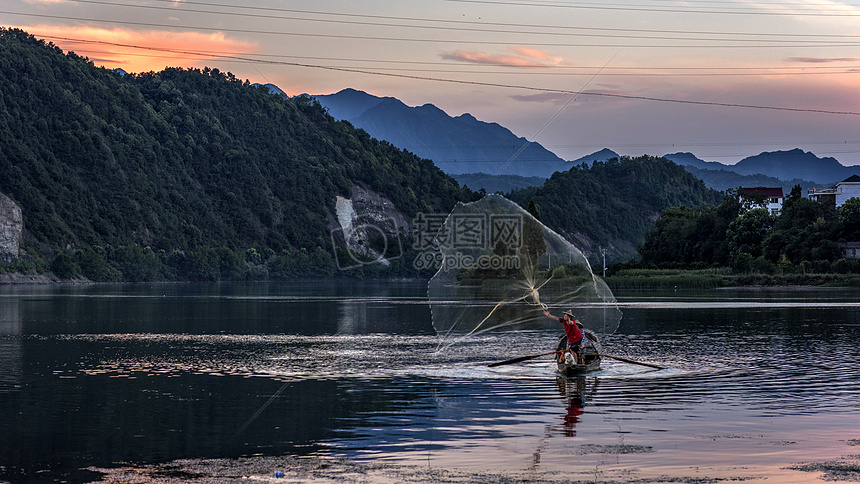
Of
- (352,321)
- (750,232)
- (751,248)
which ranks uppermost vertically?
(750,232)

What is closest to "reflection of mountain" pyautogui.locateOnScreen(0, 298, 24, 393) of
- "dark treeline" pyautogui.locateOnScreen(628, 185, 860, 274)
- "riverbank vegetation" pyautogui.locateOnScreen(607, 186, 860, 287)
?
"riverbank vegetation" pyautogui.locateOnScreen(607, 186, 860, 287)

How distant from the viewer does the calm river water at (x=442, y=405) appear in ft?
63.6

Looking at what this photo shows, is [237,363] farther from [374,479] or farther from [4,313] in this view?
[4,313]

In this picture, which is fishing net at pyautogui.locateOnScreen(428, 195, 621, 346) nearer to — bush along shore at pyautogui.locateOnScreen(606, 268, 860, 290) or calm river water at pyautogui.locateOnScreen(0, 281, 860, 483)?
calm river water at pyautogui.locateOnScreen(0, 281, 860, 483)

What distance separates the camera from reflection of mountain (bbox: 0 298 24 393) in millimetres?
33531

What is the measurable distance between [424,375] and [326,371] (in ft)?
14.0

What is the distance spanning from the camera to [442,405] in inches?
1068

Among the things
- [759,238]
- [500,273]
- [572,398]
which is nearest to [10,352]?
[500,273]

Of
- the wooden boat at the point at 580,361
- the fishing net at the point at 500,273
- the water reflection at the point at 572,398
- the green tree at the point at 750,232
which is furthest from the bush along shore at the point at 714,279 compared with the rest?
the water reflection at the point at 572,398

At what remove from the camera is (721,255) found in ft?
577

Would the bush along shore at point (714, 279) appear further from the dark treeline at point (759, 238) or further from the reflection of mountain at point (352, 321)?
the reflection of mountain at point (352, 321)

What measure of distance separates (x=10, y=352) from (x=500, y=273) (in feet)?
84.7

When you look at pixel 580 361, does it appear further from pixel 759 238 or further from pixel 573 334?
pixel 759 238

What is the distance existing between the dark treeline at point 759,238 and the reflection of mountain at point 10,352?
118633 mm
